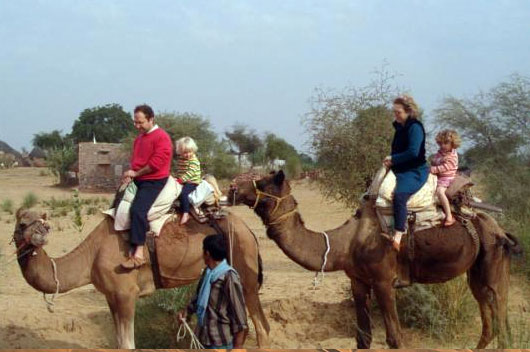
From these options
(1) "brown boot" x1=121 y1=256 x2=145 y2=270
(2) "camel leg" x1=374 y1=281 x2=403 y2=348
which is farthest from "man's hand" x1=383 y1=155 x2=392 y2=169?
(1) "brown boot" x1=121 y1=256 x2=145 y2=270

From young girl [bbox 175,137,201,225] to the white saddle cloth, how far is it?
2.03 meters

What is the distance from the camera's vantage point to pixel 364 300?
7.38m

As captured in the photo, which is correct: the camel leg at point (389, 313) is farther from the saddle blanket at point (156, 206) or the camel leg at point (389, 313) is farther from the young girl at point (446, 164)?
the saddle blanket at point (156, 206)

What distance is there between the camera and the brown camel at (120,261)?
21.7 ft

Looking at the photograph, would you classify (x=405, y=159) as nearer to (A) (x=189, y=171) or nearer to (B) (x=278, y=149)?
(A) (x=189, y=171)

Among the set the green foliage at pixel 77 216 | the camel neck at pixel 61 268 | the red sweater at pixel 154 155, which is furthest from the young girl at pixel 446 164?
the green foliage at pixel 77 216

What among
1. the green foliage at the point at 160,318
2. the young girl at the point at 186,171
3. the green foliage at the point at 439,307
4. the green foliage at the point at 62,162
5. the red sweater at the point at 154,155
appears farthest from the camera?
the green foliage at the point at 62,162

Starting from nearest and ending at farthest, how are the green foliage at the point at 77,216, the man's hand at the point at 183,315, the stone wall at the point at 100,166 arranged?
Answer: the man's hand at the point at 183,315, the green foliage at the point at 77,216, the stone wall at the point at 100,166

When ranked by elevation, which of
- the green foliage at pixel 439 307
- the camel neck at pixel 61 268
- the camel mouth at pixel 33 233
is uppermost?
the camel mouth at pixel 33 233

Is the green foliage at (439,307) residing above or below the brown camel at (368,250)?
below

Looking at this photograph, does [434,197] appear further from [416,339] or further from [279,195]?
[416,339]

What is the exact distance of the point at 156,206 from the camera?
7070 millimetres

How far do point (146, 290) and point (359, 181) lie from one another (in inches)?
237

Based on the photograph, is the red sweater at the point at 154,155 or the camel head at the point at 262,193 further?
the camel head at the point at 262,193
